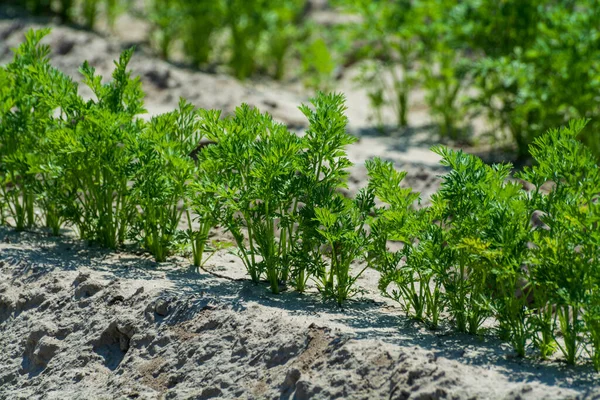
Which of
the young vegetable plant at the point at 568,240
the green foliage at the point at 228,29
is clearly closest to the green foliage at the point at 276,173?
the young vegetable plant at the point at 568,240

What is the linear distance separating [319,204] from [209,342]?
2.59 feet

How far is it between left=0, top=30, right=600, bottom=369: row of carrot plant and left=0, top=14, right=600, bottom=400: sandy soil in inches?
5.7

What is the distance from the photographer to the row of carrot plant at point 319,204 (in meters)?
3.90

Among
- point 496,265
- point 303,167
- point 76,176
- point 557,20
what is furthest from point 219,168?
point 557,20

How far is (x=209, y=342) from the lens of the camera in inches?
165

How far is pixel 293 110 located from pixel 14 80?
119 inches

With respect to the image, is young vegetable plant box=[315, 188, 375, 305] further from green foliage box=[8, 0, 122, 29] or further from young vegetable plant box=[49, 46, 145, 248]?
green foliage box=[8, 0, 122, 29]

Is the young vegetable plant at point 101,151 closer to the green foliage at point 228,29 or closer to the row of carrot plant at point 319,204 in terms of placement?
the row of carrot plant at point 319,204

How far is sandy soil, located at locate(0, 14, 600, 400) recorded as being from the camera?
3740 mm

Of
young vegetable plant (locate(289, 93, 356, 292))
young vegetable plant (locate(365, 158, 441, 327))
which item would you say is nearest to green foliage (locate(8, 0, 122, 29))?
young vegetable plant (locate(289, 93, 356, 292))

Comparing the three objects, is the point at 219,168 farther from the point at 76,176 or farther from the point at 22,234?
the point at 22,234

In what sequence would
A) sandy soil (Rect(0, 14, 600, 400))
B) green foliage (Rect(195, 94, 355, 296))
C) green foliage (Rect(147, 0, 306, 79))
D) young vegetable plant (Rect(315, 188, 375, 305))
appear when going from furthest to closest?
green foliage (Rect(147, 0, 306, 79))
green foliage (Rect(195, 94, 355, 296))
young vegetable plant (Rect(315, 188, 375, 305))
sandy soil (Rect(0, 14, 600, 400))

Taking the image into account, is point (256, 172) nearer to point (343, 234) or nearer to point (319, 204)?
point (319, 204)

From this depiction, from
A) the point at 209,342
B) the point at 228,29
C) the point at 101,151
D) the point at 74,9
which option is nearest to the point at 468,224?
the point at 209,342
